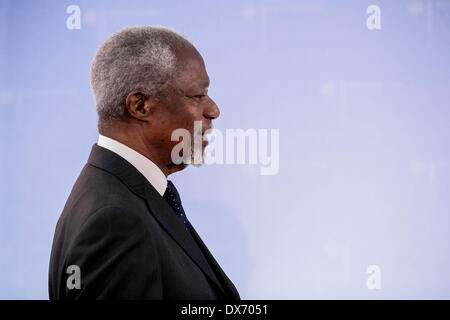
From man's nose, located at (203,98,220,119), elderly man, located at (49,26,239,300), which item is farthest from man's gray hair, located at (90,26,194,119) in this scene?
man's nose, located at (203,98,220,119)

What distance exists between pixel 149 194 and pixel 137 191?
1.0 inches

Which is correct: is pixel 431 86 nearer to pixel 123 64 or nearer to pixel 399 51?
pixel 399 51

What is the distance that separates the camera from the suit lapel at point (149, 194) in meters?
0.84

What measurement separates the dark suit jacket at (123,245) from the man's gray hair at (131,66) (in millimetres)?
96

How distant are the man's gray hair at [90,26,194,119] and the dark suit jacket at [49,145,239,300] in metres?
0.10

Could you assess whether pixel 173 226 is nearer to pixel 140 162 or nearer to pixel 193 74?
pixel 140 162

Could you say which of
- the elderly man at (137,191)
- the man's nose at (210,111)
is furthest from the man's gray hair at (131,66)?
the man's nose at (210,111)

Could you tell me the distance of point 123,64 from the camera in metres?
0.90

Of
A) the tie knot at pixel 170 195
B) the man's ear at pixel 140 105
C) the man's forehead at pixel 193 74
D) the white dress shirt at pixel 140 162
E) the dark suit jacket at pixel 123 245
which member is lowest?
the dark suit jacket at pixel 123 245

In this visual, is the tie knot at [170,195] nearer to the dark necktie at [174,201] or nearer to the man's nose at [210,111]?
the dark necktie at [174,201]

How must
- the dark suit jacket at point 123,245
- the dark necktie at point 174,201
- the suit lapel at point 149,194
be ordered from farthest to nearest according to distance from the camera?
the dark necktie at point 174,201, the suit lapel at point 149,194, the dark suit jacket at point 123,245
